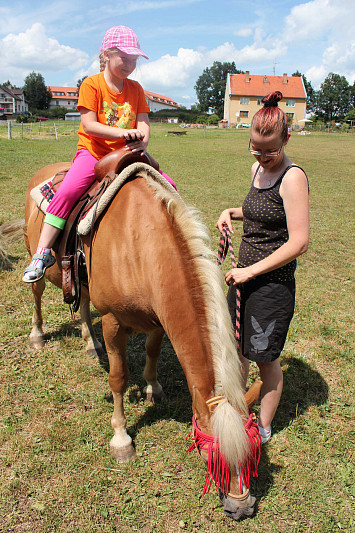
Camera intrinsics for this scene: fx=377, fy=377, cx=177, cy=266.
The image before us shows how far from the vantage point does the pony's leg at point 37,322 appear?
4.17 m

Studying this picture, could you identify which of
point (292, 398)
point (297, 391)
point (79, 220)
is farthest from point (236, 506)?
point (79, 220)

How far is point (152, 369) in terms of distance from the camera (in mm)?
3383

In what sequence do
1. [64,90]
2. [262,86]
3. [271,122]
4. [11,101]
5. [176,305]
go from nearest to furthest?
1. [176,305]
2. [271,122]
3. [262,86]
4. [11,101]
5. [64,90]

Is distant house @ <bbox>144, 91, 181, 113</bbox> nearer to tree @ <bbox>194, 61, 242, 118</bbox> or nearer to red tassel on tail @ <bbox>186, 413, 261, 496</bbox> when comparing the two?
tree @ <bbox>194, 61, 242, 118</bbox>

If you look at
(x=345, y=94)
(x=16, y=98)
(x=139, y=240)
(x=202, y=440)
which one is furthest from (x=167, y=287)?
(x=16, y=98)

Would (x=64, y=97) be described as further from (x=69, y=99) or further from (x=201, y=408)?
(x=201, y=408)

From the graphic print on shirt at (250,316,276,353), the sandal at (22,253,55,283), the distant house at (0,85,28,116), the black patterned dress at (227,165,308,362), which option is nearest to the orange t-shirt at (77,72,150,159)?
the sandal at (22,253,55,283)

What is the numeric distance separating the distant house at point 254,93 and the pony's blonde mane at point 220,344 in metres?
74.4

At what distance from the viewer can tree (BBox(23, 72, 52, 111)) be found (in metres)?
102

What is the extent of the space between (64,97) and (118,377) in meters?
131

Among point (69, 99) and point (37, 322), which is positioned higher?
point (69, 99)

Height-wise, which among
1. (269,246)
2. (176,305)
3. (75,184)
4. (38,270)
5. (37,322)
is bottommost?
(37,322)

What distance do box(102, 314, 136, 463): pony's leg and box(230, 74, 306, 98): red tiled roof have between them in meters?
76.2

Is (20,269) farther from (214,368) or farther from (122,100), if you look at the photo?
(214,368)
